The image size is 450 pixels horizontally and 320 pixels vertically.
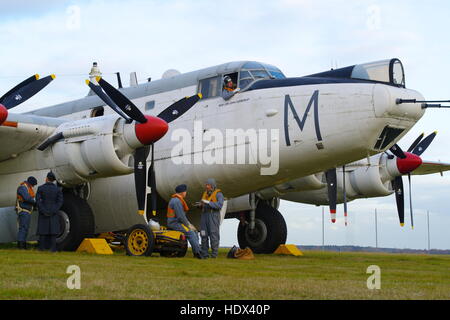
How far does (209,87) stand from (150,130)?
241cm

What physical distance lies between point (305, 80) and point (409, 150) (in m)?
7.72

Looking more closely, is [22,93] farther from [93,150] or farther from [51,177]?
[93,150]

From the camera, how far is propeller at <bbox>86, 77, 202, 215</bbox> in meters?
13.4

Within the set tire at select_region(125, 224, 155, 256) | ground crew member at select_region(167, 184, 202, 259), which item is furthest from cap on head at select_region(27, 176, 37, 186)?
ground crew member at select_region(167, 184, 202, 259)

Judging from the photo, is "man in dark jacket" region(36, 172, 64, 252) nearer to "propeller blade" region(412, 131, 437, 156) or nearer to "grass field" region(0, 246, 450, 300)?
"grass field" region(0, 246, 450, 300)

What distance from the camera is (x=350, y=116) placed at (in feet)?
42.0

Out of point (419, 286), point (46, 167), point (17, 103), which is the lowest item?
point (419, 286)

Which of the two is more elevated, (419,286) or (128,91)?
(128,91)

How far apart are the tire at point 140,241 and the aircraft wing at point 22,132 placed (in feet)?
12.4

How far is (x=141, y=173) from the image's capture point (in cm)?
1397

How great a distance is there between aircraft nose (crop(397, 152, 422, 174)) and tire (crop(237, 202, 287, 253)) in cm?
400
